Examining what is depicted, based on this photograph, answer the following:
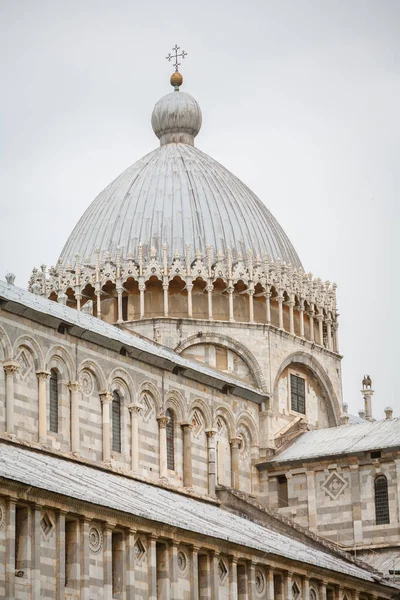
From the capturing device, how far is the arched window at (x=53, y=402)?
55844 millimetres

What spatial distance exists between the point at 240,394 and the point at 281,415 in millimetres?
3278

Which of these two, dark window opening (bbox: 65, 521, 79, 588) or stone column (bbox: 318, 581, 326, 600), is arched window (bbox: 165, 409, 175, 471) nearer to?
stone column (bbox: 318, 581, 326, 600)

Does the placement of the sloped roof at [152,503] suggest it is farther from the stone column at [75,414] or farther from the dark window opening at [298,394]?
the dark window opening at [298,394]

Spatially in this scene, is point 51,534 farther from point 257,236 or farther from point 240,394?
point 257,236

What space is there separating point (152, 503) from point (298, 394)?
1938cm

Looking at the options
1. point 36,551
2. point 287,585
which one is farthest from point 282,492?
point 36,551

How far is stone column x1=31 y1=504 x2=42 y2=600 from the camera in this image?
43.8 metres

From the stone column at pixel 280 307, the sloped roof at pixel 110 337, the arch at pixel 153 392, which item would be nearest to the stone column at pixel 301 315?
the stone column at pixel 280 307

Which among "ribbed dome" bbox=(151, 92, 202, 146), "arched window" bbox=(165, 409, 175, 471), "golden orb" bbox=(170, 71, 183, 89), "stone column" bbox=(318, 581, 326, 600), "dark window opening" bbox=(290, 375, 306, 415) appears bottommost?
"stone column" bbox=(318, 581, 326, 600)

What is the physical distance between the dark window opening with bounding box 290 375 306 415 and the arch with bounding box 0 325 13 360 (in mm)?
19297

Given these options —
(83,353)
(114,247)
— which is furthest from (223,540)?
(114,247)

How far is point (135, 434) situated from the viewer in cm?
5984

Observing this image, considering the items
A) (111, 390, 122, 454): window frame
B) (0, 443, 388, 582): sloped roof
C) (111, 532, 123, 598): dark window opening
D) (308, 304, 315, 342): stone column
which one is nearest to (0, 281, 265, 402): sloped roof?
(111, 390, 122, 454): window frame

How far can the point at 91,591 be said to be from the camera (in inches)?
1816
